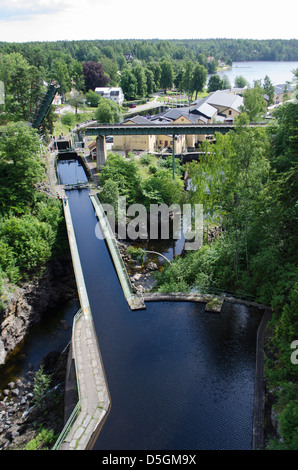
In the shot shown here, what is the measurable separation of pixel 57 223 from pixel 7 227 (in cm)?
441

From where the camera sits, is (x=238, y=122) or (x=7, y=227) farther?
(x=7, y=227)

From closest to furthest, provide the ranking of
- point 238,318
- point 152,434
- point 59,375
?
1. point 152,434
2. point 238,318
3. point 59,375

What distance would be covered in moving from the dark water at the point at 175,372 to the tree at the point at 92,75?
280ft

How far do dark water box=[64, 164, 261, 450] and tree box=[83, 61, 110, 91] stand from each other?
85.3 meters

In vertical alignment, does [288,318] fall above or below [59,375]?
above

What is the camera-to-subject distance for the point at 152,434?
1107 cm

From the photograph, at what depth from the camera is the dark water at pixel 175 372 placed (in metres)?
11.1

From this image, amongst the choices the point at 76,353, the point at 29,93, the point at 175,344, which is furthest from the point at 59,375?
the point at 29,93

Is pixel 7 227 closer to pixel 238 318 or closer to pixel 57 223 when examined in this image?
pixel 57 223

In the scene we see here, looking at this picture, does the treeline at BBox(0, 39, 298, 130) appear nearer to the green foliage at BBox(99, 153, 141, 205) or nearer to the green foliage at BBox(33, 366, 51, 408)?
the green foliage at BBox(99, 153, 141, 205)

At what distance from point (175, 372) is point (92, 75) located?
305 ft

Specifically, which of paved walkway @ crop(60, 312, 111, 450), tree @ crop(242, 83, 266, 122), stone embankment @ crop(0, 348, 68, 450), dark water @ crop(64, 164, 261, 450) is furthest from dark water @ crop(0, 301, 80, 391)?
tree @ crop(242, 83, 266, 122)

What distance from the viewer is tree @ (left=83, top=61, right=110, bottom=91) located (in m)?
90.4

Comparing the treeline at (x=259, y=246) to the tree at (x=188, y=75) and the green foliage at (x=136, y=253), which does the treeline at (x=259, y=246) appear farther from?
the tree at (x=188, y=75)
